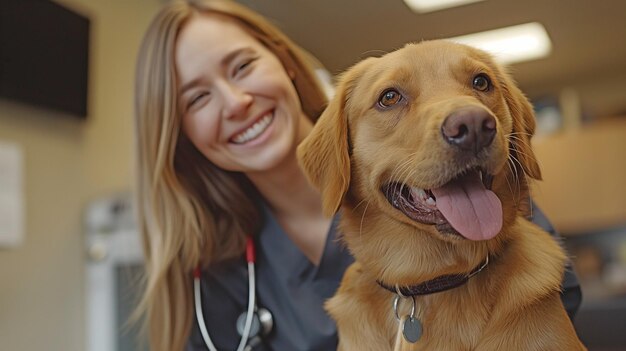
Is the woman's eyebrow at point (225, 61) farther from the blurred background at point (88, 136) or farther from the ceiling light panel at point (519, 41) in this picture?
the ceiling light panel at point (519, 41)

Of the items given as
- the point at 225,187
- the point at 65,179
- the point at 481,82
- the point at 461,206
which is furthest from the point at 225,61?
the point at 65,179

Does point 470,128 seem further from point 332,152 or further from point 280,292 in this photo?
point 280,292

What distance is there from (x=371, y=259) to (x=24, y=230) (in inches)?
73.6

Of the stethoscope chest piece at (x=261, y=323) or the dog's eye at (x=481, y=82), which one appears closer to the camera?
the dog's eye at (x=481, y=82)

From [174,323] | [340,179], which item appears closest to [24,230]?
[174,323]

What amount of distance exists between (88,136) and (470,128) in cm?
238

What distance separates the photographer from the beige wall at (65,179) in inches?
98.9

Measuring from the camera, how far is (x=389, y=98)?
1.05 meters

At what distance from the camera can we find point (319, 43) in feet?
9.78

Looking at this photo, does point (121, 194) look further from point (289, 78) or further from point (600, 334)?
point (600, 334)

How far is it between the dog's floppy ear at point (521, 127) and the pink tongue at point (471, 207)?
13cm

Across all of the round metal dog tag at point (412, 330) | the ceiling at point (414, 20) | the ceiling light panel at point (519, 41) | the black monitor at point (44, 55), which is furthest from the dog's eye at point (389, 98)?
the ceiling light panel at point (519, 41)

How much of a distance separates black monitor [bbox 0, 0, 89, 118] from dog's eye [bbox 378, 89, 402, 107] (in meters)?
1.79

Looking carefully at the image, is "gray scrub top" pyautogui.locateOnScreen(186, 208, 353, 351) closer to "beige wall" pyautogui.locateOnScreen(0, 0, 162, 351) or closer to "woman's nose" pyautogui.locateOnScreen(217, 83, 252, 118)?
"woman's nose" pyautogui.locateOnScreen(217, 83, 252, 118)
